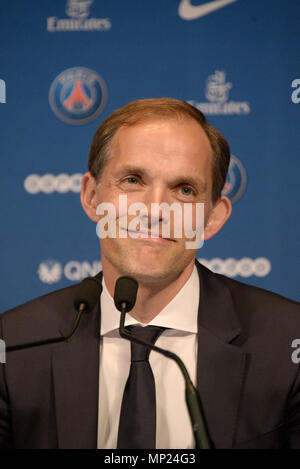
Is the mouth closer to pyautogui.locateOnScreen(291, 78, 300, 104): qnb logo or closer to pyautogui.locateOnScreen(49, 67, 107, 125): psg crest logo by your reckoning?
pyautogui.locateOnScreen(49, 67, 107, 125): psg crest logo

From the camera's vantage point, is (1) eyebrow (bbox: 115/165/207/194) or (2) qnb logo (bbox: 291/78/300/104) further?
(2) qnb logo (bbox: 291/78/300/104)

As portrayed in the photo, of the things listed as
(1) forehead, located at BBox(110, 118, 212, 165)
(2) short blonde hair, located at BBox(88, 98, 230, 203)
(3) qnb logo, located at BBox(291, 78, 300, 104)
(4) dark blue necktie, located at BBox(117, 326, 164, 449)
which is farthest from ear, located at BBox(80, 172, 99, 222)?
(3) qnb logo, located at BBox(291, 78, 300, 104)

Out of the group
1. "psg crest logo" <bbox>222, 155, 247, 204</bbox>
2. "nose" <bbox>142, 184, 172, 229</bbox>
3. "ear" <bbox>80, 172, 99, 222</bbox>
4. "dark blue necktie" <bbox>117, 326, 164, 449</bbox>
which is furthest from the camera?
"psg crest logo" <bbox>222, 155, 247, 204</bbox>

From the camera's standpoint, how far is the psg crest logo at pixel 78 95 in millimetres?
1656

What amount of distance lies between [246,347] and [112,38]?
3.55 ft

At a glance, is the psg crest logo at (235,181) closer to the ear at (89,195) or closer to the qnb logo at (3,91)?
the ear at (89,195)

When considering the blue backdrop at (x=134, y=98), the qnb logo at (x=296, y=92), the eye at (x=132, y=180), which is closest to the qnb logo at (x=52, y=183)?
the blue backdrop at (x=134, y=98)

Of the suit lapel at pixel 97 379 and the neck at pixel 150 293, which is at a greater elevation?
the neck at pixel 150 293

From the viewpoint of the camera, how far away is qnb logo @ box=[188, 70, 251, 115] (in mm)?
1651

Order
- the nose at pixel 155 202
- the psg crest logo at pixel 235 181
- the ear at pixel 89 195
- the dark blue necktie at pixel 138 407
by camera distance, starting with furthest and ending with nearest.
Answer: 1. the psg crest logo at pixel 235 181
2. the ear at pixel 89 195
3. the nose at pixel 155 202
4. the dark blue necktie at pixel 138 407

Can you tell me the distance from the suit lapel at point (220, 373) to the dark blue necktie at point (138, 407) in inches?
5.6

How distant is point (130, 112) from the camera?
1368 millimetres

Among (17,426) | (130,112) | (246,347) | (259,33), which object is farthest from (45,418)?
(259,33)
